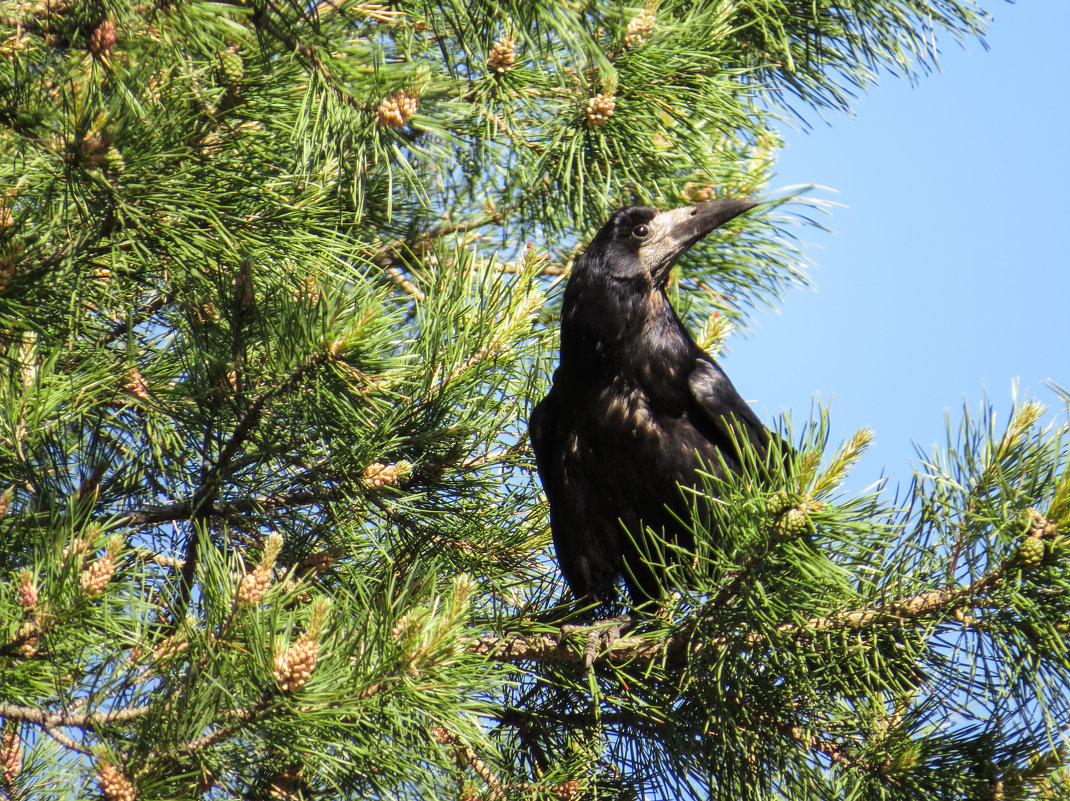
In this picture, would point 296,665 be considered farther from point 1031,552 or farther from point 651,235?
point 651,235

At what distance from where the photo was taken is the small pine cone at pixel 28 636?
66.0 inches

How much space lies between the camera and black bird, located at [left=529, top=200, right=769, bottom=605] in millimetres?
2816

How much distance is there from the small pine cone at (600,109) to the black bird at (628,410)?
0.47 metres

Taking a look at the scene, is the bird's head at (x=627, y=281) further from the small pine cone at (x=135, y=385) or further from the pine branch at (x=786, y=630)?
the small pine cone at (x=135, y=385)

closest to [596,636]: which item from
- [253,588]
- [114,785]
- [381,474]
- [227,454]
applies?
[381,474]

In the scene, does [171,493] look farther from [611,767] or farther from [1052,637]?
[1052,637]

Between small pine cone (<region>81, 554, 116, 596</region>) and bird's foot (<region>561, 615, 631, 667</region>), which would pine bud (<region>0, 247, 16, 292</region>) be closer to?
small pine cone (<region>81, 554, 116, 596</region>)

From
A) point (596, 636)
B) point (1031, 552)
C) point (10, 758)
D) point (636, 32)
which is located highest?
point (636, 32)

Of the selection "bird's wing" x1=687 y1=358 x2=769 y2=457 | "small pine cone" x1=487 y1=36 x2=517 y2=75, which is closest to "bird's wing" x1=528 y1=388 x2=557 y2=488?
"bird's wing" x1=687 y1=358 x2=769 y2=457

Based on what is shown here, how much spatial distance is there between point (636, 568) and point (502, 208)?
1.10m

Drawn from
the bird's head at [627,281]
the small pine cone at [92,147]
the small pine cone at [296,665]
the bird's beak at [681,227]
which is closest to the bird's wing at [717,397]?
the bird's head at [627,281]

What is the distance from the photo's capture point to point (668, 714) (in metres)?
2.07

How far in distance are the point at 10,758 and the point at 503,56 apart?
184 centimetres

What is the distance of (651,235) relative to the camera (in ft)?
10.0
